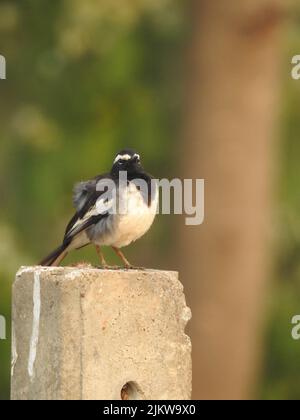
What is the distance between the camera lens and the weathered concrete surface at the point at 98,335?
6145mm

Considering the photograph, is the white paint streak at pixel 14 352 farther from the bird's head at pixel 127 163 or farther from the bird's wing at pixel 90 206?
the bird's head at pixel 127 163

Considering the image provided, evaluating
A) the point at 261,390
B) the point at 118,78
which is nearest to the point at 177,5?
the point at 118,78

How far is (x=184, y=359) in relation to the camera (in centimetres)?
654

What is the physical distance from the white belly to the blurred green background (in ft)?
23.8

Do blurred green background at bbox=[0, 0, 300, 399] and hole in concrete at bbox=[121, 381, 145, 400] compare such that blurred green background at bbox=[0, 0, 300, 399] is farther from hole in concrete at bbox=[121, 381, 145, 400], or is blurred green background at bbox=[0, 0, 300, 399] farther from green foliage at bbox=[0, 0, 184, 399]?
hole in concrete at bbox=[121, 381, 145, 400]

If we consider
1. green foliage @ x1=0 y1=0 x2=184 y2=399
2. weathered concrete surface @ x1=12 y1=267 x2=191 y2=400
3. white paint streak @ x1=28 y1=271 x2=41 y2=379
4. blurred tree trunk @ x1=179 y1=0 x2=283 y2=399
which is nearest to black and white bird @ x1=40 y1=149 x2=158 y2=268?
weathered concrete surface @ x1=12 y1=267 x2=191 y2=400

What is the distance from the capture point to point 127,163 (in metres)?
7.71

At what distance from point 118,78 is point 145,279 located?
9.77 metres

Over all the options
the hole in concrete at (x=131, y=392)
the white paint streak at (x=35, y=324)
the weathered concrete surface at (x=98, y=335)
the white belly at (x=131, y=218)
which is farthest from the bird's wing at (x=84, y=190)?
the hole in concrete at (x=131, y=392)

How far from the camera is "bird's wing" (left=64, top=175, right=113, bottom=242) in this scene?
25.1 ft

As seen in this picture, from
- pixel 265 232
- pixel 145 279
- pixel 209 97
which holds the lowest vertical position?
pixel 145 279

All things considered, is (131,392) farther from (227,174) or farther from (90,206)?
(227,174)

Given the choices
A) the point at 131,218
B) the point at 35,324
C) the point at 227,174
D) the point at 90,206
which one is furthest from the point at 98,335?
the point at 227,174

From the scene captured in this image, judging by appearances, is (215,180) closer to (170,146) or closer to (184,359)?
(170,146)
